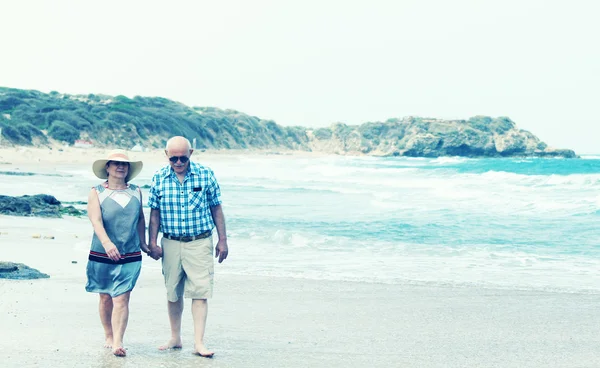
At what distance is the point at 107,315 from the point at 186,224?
779 mm

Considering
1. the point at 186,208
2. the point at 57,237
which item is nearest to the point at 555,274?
the point at 186,208

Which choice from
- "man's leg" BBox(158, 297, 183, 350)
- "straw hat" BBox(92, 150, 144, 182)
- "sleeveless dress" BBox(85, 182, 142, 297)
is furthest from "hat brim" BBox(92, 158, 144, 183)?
"man's leg" BBox(158, 297, 183, 350)

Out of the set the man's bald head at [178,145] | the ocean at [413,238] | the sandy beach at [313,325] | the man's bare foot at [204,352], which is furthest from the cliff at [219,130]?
the man's bare foot at [204,352]

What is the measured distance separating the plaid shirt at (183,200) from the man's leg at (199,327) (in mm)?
471

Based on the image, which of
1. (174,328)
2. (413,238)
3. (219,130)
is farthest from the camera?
(219,130)

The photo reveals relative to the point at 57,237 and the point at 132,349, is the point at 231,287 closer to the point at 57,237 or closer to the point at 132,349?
the point at 132,349

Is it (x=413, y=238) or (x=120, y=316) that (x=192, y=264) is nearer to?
(x=120, y=316)

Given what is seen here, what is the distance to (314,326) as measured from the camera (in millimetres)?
6047

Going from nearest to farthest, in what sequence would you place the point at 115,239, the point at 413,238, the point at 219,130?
the point at 115,239, the point at 413,238, the point at 219,130

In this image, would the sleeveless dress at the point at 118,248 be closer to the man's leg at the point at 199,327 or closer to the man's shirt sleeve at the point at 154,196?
the man's shirt sleeve at the point at 154,196

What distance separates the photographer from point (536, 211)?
19266 mm

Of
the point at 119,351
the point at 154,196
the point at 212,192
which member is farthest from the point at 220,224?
the point at 119,351

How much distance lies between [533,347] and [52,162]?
37566 mm

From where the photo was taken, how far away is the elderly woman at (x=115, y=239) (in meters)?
4.96
